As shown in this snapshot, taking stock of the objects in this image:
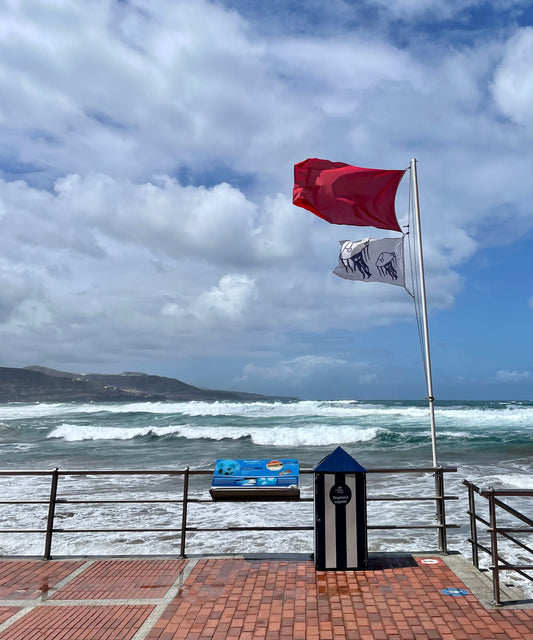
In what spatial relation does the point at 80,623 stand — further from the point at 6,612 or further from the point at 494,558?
the point at 494,558

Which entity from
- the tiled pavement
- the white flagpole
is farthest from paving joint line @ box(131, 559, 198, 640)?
the white flagpole

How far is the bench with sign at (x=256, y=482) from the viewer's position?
6.73 meters

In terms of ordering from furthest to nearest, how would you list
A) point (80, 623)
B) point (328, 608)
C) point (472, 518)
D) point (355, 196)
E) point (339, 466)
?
point (355, 196), point (339, 466), point (472, 518), point (328, 608), point (80, 623)

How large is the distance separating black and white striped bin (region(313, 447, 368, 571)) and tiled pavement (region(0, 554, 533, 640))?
0.19m

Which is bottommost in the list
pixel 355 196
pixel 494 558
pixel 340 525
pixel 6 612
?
pixel 6 612

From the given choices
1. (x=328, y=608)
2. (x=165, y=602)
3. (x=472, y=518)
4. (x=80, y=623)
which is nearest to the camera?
(x=80, y=623)

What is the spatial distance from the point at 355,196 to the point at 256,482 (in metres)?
5.36

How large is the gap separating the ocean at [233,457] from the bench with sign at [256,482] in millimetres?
3205

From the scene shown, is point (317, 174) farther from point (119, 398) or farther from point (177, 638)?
point (119, 398)

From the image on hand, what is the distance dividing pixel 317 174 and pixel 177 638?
772 centimetres

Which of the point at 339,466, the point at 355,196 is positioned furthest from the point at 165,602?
the point at 355,196

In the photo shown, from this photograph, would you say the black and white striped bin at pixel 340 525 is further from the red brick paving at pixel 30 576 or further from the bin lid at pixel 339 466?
the red brick paving at pixel 30 576

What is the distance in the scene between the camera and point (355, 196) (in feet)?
30.9

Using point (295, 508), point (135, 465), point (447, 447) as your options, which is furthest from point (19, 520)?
point (447, 447)
